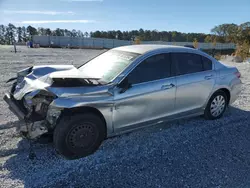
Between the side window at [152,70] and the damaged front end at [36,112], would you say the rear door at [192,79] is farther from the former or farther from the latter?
the damaged front end at [36,112]

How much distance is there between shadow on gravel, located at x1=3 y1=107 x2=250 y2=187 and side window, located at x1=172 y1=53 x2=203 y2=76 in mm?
1172

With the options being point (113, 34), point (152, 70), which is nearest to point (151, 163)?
point (152, 70)

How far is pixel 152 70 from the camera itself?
3729mm

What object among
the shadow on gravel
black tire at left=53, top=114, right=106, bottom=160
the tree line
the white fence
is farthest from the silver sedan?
the tree line

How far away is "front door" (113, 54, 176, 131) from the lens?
3.41 m

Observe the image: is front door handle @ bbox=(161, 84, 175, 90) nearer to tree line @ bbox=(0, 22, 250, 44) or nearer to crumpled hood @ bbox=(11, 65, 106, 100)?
crumpled hood @ bbox=(11, 65, 106, 100)

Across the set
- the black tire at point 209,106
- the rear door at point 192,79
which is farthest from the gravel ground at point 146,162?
the rear door at point 192,79

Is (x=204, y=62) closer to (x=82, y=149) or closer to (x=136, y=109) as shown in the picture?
(x=136, y=109)

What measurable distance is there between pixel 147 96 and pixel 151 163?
107cm

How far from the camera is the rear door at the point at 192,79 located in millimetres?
4016

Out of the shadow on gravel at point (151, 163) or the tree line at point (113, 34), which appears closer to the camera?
the shadow on gravel at point (151, 163)

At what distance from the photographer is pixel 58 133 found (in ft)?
9.82

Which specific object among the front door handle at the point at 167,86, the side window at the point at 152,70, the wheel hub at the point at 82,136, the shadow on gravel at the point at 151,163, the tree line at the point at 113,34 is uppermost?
the tree line at the point at 113,34

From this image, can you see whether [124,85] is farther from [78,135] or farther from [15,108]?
[15,108]
